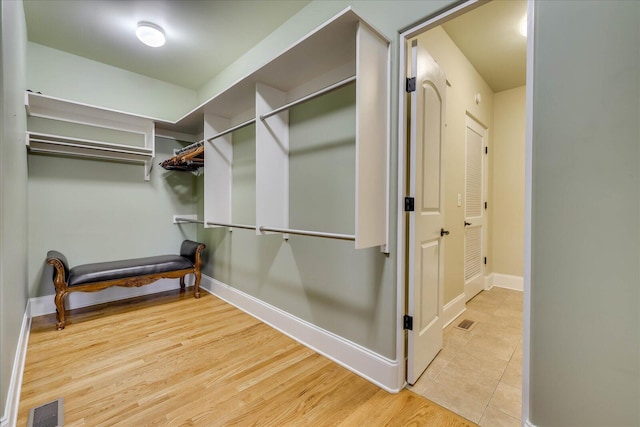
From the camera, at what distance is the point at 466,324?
8.73 ft

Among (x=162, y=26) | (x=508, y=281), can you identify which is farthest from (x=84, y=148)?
(x=508, y=281)

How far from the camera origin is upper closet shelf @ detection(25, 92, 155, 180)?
104 inches

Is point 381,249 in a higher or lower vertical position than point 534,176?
lower

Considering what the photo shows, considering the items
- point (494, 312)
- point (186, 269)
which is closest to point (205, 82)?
point (186, 269)

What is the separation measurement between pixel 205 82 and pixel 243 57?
3.08ft

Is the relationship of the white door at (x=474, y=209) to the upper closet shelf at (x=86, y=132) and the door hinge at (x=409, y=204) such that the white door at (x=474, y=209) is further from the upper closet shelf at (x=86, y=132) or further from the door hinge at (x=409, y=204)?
the upper closet shelf at (x=86, y=132)

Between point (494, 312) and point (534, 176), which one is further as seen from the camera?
Result: point (494, 312)

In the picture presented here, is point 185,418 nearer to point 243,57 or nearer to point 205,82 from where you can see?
point 243,57

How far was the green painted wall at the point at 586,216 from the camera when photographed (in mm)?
997

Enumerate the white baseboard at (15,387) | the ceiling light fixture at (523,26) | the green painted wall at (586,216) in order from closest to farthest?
the green painted wall at (586,216) < the white baseboard at (15,387) < the ceiling light fixture at (523,26)

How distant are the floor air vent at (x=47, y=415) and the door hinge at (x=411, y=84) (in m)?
2.61

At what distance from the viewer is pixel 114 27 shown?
2.45m

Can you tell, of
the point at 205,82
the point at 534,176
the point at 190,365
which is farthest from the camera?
the point at 205,82

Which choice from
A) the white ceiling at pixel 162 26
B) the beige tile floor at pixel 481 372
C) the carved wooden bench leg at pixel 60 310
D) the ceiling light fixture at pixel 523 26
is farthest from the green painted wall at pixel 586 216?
the carved wooden bench leg at pixel 60 310
